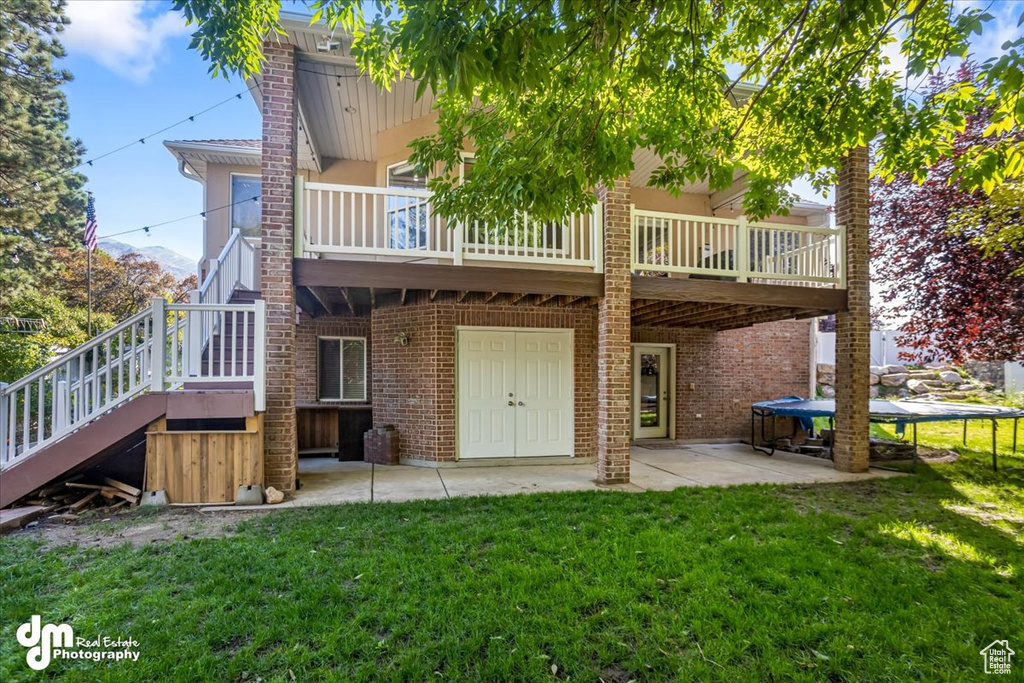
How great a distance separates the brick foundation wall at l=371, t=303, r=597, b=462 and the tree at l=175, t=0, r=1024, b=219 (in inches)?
138

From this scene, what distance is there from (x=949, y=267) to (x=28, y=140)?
24.7 meters

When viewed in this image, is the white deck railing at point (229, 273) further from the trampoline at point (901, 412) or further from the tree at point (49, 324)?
the trampoline at point (901, 412)

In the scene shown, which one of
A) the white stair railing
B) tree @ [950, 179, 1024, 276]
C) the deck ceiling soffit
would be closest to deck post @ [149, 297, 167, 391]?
the white stair railing

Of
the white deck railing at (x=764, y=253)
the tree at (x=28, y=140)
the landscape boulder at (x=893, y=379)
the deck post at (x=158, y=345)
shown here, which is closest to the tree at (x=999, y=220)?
the white deck railing at (x=764, y=253)

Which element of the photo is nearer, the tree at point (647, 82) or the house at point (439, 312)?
the tree at point (647, 82)

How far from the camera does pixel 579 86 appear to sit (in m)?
3.71

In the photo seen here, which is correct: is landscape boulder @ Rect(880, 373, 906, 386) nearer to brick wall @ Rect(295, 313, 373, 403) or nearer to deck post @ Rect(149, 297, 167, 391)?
brick wall @ Rect(295, 313, 373, 403)

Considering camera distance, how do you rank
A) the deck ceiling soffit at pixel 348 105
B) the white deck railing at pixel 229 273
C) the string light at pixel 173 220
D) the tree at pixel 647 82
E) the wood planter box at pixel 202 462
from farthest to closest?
1. the string light at pixel 173 220
2. the deck ceiling soffit at pixel 348 105
3. the white deck railing at pixel 229 273
4. the wood planter box at pixel 202 462
5. the tree at pixel 647 82

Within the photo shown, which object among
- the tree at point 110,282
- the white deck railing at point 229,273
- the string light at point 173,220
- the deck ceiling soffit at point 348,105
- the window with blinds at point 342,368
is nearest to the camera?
the white deck railing at point 229,273

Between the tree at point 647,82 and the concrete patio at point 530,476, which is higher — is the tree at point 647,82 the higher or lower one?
the higher one

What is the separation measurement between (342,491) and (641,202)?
797cm

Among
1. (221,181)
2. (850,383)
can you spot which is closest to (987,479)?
(850,383)

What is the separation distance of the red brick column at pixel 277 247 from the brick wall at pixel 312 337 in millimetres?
3637

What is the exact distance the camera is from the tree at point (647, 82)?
109 inches
